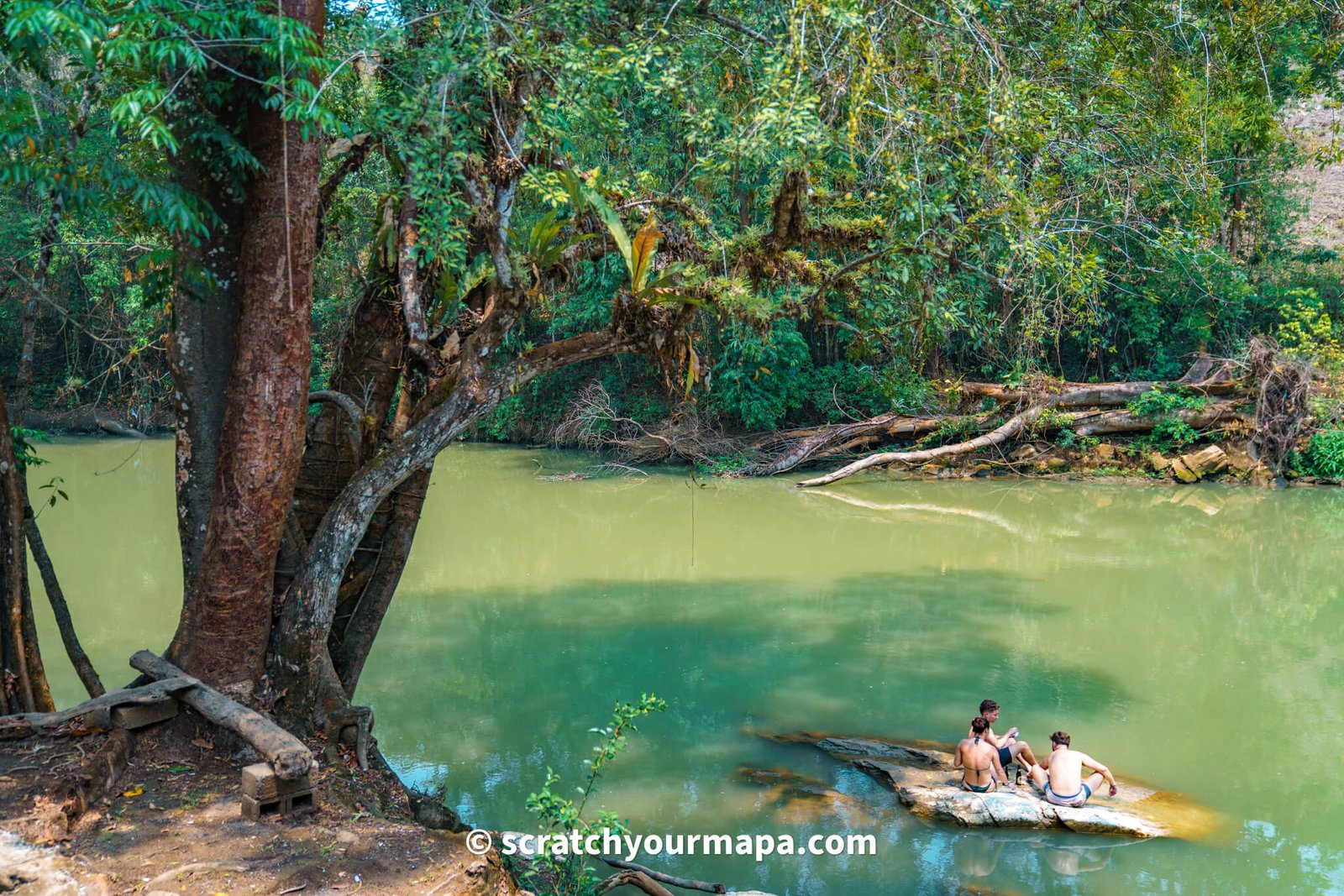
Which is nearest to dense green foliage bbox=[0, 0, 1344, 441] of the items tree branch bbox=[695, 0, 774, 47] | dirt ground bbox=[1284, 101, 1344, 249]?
tree branch bbox=[695, 0, 774, 47]

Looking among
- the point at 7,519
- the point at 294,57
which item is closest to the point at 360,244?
the point at 7,519

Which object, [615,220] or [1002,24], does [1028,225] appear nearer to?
[1002,24]

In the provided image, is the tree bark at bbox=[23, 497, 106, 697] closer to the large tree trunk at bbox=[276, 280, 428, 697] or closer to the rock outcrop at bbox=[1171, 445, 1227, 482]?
the large tree trunk at bbox=[276, 280, 428, 697]

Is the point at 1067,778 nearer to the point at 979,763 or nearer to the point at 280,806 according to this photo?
the point at 979,763

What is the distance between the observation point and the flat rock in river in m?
5.87

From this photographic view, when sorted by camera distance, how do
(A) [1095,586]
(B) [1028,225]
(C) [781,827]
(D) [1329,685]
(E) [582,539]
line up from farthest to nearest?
(E) [582,539] → (A) [1095,586] → (D) [1329,685] → (C) [781,827] → (B) [1028,225]

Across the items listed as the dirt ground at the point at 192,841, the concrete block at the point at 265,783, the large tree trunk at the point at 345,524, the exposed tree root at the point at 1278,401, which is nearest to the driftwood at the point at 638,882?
the dirt ground at the point at 192,841

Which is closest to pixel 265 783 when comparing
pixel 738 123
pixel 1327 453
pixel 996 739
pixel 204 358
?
pixel 204 358

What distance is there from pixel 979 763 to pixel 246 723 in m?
4.11

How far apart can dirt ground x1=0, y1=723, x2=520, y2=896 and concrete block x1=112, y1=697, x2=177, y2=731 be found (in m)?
0.09

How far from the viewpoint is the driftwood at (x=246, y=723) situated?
4.21m

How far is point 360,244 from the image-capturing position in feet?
48.0

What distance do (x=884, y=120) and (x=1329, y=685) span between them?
6.22m

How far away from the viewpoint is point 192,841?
3.99 m
